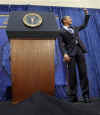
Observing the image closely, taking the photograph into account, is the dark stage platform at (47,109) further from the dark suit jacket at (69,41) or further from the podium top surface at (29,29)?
the dark suit jacket at (69,41)

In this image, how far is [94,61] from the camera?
2.88 m

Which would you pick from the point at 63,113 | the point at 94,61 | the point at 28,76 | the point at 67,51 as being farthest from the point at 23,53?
the point at 94,61

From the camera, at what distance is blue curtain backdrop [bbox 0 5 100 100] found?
104 inches

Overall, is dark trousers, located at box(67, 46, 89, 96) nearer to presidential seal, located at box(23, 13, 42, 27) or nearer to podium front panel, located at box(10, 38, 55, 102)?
podium front panel, located at box(10, 38, 55, 102)

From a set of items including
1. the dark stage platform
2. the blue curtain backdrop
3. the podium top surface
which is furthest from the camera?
the blue curtain backdrop

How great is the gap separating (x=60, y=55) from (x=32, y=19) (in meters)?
Answer: 1.28

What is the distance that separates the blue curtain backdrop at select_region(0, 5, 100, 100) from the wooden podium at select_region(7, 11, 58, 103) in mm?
1044

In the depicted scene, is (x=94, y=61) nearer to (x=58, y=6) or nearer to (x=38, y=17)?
(x=58, y=6)

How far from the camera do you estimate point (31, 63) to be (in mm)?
1639

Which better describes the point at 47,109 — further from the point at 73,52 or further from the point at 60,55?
the point at 60,55

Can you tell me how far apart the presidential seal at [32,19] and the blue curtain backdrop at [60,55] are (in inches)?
47.2

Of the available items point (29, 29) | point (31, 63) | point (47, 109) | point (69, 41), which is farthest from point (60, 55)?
point (47, 109)

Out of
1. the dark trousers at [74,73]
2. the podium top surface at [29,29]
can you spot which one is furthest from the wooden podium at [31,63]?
the dark trousers at [74,73]

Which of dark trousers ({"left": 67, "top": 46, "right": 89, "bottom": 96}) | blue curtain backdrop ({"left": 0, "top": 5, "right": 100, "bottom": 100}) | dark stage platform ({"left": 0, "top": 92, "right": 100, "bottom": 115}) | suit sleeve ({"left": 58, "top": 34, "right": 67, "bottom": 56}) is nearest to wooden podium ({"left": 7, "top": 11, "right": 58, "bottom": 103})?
suit sleeve ({"left": 58, "top": 34, "right": 67, "bottom": 56})
